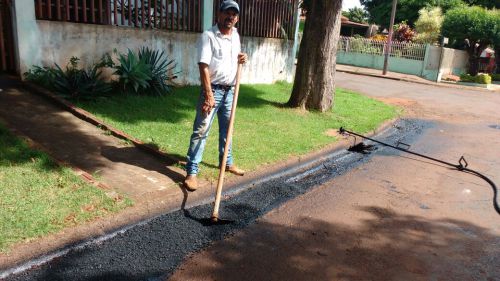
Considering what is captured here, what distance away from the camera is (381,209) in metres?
4.80

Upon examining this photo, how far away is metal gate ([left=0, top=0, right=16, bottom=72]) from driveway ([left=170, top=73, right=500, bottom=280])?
642 centimetres

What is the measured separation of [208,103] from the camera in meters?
4.43

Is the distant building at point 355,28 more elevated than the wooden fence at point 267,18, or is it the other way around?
the distant building at point 355,28

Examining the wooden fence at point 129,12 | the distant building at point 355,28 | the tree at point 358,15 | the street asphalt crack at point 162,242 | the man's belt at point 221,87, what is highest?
the tree at point 358,15

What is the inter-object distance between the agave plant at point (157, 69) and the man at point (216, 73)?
13.8ft

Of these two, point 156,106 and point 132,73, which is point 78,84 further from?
point 156,106

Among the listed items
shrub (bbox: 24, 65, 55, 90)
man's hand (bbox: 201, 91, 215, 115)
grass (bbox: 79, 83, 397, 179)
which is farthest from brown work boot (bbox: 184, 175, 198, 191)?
shrub (bbox: 24, 65, 55, 90)

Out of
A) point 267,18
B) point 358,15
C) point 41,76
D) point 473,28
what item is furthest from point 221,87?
point 358,15

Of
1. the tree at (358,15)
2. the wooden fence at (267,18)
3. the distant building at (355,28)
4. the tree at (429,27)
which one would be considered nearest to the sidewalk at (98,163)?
the wooden fence at (267,18)

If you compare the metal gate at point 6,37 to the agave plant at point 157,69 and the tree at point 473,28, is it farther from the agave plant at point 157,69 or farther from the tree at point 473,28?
the tree at point 473,28

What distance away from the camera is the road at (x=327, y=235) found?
3.37m

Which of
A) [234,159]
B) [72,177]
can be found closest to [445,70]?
[234,159]

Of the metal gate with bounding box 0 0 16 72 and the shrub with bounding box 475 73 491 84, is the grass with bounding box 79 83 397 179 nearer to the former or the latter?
the metal gate with bounding box 0 0 16 72

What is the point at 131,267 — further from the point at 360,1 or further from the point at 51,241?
the point at 360,1
